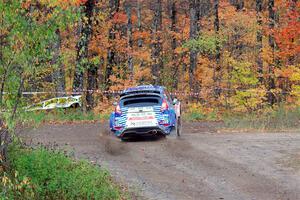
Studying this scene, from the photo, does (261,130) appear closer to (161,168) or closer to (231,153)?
(231,153)

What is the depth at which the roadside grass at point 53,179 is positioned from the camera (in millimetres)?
9748

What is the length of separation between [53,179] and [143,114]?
6.70m

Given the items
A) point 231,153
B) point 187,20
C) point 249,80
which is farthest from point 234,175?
point 187,20

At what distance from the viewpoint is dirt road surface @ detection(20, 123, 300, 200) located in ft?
35.6

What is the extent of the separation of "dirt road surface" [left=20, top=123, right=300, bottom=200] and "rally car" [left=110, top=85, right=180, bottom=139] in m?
0.46

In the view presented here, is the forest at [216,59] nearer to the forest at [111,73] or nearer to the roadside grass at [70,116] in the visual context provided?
the forest at [111,73]

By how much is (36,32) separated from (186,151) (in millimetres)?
7385

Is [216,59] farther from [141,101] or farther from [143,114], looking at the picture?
[143,114]

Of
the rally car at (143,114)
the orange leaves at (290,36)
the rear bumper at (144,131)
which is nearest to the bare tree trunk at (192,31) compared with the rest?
the orange leaves at (290,36)

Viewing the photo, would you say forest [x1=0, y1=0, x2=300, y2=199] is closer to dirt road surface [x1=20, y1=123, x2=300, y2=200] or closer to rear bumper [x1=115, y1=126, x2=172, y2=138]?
dirt road surface [x1=20, y1=123, x2=300, y2=200]

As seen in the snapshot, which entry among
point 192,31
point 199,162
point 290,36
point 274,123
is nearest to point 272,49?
point 290,36

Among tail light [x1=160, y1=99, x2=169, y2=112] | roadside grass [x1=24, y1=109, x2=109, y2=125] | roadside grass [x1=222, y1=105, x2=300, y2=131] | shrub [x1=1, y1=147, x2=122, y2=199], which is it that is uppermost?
tail light [x1=160, y1=99, x2=169, y2=112]

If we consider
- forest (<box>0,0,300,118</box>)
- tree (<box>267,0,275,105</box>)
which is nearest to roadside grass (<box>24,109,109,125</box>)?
forest (<box>0,0,300,118</box>)

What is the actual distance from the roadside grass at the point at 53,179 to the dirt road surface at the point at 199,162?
27.4 inches
